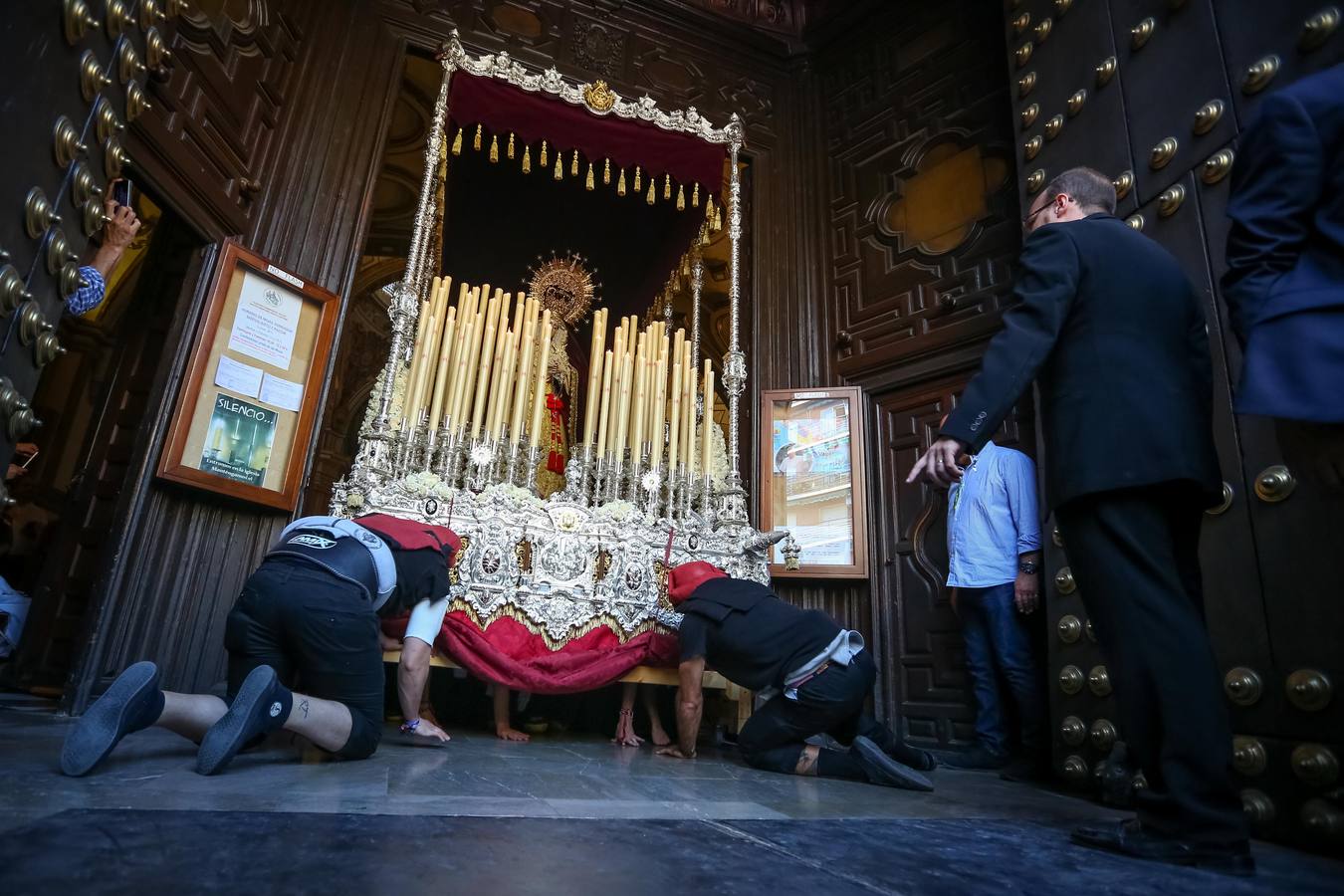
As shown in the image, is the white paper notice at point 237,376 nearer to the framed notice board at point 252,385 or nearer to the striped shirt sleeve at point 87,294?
the framed notice board at point 252,385

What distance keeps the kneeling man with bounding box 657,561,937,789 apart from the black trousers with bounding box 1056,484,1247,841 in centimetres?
114

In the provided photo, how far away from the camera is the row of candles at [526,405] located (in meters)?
3.69

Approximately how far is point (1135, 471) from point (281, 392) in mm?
3556

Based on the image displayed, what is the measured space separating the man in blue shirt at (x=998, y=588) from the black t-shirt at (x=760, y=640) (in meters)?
0.95

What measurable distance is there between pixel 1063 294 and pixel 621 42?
4.78 m

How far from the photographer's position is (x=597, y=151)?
5008 millimetres

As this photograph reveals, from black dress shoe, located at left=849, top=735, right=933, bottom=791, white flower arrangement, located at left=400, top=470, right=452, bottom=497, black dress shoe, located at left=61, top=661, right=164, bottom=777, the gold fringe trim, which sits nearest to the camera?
black dress shoe, located at left=61, top=661, right=164, bottom=777

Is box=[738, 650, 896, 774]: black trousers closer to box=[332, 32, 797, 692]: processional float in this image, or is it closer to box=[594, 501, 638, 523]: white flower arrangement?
box=[332, 32, 797, 692]: processional float

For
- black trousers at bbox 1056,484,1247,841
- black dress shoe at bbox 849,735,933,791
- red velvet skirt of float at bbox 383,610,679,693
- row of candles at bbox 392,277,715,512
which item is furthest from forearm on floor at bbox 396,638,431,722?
black trousers at bbox 1056,484,1247,841

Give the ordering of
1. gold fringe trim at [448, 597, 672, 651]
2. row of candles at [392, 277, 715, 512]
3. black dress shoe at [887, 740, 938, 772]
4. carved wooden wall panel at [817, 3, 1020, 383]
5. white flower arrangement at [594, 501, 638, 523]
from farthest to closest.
→ carved wooden wall panel at [817, 3, 1020, 383] → row of candles at [392, 277, 715, 512] → white flower arrangement at [594, 501, 638, 523] → gold fringe trim at [448, 597, 672, 651] → black dress shoe at [887, 740, 938, 772]

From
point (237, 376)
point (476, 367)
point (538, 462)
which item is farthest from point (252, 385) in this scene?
point (538, 462)

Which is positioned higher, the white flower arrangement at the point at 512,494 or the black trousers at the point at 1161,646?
the white flower arrangement at the point at 512,494

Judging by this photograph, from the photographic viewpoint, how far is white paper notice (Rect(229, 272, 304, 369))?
3.39 metres

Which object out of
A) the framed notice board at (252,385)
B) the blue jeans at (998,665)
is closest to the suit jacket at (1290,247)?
the blue jeans at (998,665)
